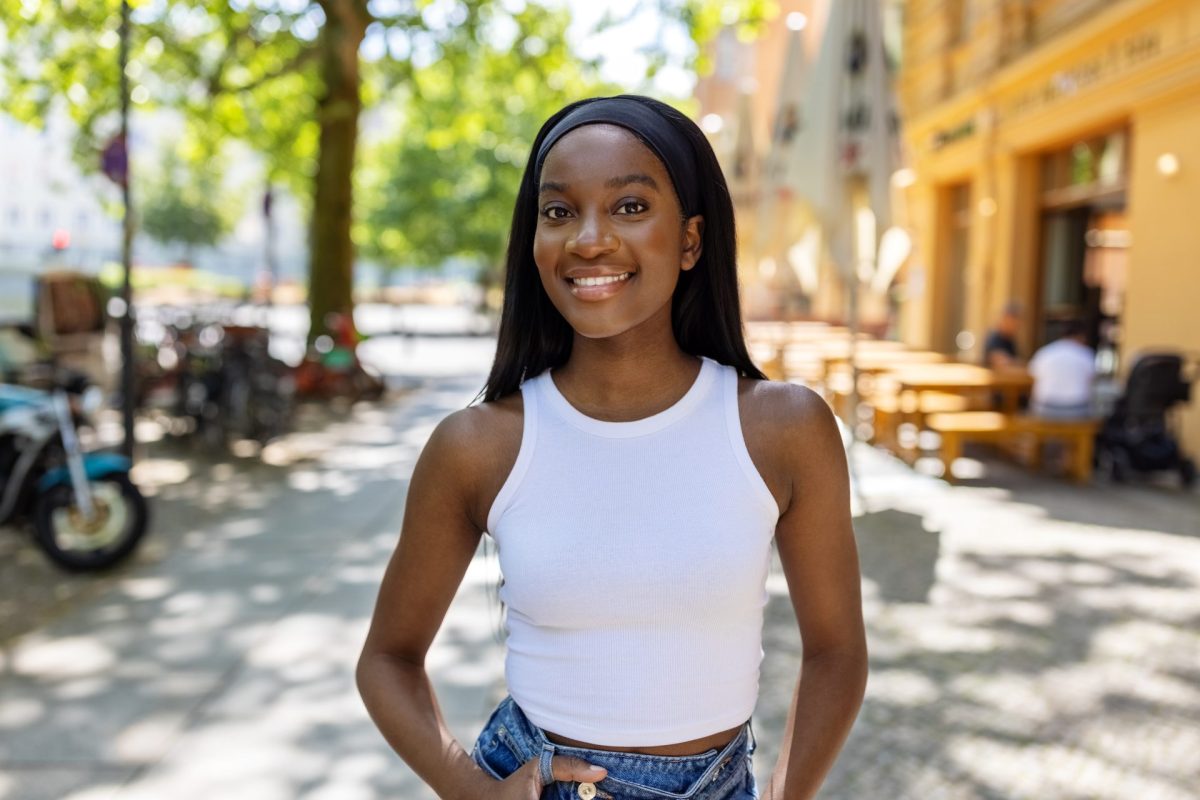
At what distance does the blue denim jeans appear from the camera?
60.7 inches

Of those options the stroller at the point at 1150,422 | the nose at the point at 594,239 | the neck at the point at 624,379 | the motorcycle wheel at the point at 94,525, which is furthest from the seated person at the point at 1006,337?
the nose at the point at 594,239

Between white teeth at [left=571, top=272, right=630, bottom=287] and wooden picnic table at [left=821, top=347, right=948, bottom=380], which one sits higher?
white teeth at [left=571, top=272, right=630, bottom=287]

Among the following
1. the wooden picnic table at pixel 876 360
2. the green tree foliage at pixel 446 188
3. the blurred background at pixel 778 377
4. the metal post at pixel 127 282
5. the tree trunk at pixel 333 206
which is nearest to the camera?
the blurred background at pixel 778 377

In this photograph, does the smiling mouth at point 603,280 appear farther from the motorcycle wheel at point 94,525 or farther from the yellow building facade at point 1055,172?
the yellow building facade at point 1055,172

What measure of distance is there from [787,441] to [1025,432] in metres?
9.08

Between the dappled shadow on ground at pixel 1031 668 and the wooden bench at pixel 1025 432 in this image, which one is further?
the wooden bench at pixel 1025 432

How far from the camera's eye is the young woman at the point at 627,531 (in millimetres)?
1529

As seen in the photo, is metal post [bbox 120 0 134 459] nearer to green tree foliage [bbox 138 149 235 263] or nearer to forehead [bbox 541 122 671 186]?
forehead [bbox 541 122 671 186]

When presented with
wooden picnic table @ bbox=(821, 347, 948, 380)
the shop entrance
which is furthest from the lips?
the shop entrance

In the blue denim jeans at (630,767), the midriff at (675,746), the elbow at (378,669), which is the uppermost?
the elbow at (378,669)

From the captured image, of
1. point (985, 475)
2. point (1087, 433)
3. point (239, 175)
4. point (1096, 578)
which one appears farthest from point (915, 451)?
point (239, 175)

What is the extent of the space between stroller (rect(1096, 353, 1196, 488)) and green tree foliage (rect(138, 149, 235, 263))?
2262 inches

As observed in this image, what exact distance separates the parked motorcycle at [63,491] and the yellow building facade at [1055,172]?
8.71 metres

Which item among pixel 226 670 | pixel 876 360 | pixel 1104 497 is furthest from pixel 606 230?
pixel 876 360
